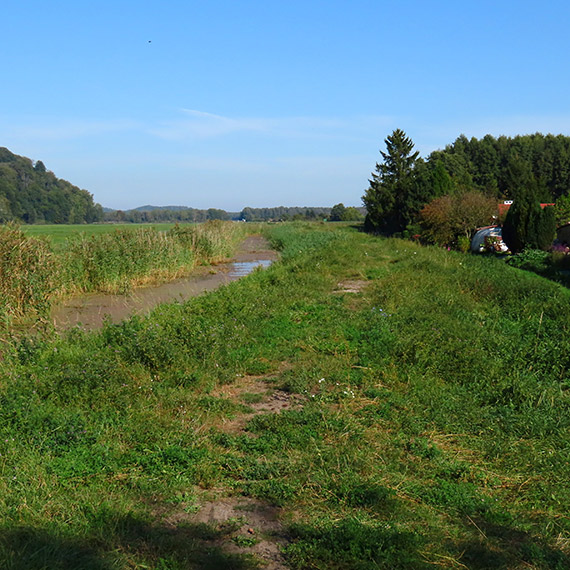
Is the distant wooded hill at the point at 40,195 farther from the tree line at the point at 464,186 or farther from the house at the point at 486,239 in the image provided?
the house at the point at 486,239

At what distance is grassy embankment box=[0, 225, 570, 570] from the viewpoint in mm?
3115

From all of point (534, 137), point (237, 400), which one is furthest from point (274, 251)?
point (534, 137)

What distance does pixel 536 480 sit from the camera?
4.05 m

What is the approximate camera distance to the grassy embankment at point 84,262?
1177cm

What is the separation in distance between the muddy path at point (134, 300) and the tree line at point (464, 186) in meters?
11.3

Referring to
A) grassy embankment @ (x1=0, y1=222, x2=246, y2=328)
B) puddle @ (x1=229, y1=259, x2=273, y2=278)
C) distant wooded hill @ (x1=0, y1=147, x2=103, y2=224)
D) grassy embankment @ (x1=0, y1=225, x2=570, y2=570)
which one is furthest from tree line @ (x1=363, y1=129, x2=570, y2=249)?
distant wooded hill @ (x1=0, y1=147, x2=103, y2=224)

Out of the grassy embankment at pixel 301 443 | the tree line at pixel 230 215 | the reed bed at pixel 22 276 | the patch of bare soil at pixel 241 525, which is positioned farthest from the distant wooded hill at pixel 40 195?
the patch of bare soil at pixel 241 525

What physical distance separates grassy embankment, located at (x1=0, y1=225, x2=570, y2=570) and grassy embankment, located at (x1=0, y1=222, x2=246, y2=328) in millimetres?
3970

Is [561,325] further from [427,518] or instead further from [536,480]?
[427,518]

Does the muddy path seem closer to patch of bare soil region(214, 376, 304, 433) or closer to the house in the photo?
patch of bare soil region(214, 376, 304, 433)

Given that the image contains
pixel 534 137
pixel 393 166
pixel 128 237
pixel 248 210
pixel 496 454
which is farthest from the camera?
pixel 248 210

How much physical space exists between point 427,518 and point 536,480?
1.13 metres

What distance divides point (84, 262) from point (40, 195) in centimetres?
8721

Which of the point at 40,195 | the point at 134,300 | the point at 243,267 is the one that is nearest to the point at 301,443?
the point at 134,300
